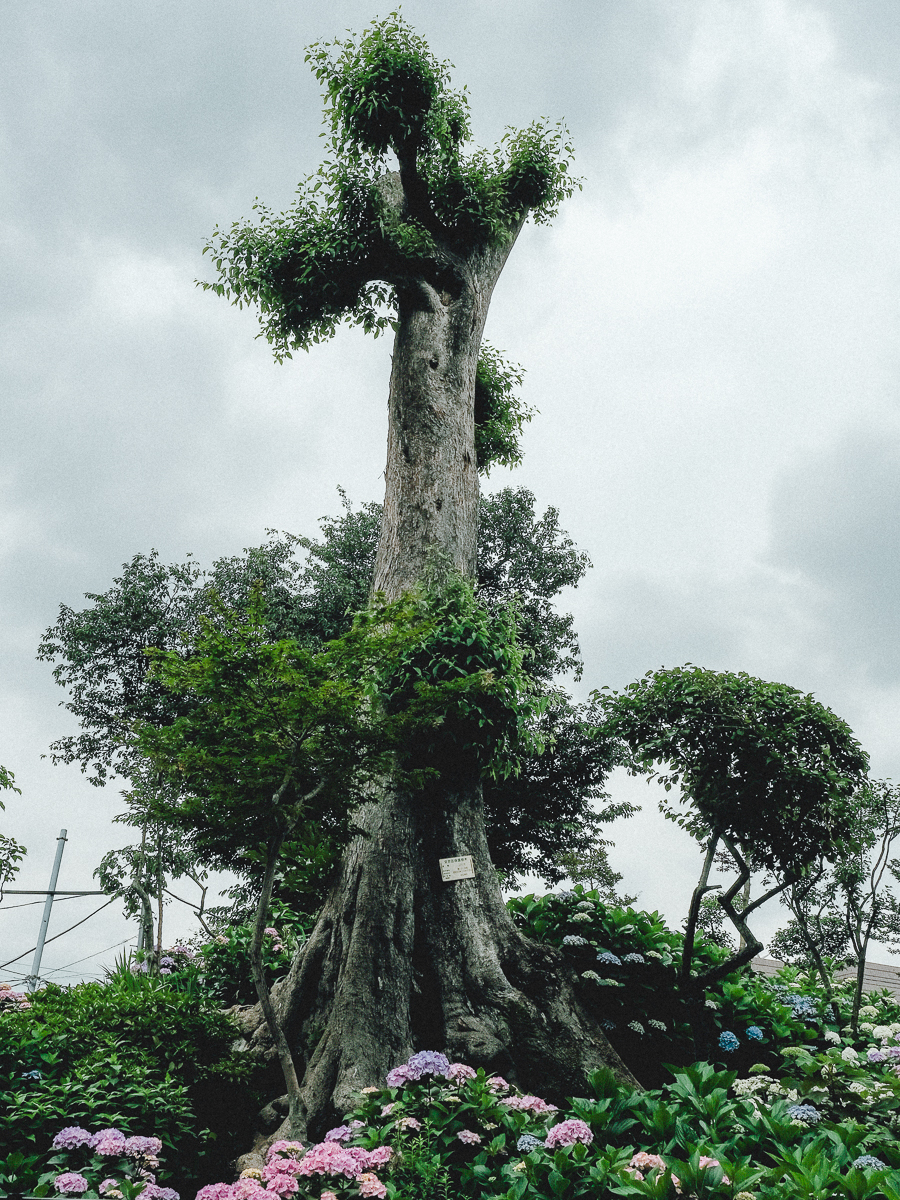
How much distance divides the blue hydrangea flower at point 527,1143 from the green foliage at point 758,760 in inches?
123

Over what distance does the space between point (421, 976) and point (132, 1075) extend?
1.71 metres

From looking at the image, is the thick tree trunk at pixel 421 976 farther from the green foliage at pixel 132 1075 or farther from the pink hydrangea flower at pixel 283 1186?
the pink hydrangea flower at pixel 283 1186

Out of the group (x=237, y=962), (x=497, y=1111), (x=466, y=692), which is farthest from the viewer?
(x=237, y=962)

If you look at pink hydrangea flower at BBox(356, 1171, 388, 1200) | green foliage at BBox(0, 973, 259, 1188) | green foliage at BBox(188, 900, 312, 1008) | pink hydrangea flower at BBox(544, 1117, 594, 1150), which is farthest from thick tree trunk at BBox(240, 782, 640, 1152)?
pink hydrangea flower at BBox(544, 1117, 594, 1150)

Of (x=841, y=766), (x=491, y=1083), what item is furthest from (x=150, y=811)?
(x=841, y=766)

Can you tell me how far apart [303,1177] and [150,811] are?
6.26ft

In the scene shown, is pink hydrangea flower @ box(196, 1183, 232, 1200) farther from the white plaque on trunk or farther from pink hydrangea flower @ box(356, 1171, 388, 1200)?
the white plaque on trunk

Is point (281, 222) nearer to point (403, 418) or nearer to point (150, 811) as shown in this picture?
point (403, 418)

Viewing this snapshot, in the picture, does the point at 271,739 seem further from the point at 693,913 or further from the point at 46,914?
the point at 46,914

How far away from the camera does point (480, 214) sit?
27.6 ft

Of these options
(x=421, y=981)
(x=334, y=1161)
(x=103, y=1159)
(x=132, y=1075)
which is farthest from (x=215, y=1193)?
(x=421, y=981)

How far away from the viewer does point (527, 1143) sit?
3.38 m

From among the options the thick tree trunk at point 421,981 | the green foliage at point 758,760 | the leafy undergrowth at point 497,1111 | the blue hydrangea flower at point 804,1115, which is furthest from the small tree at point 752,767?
the blue hydrangea flower at point 804,1115

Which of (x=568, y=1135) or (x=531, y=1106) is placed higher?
(x=531, y=1106)
